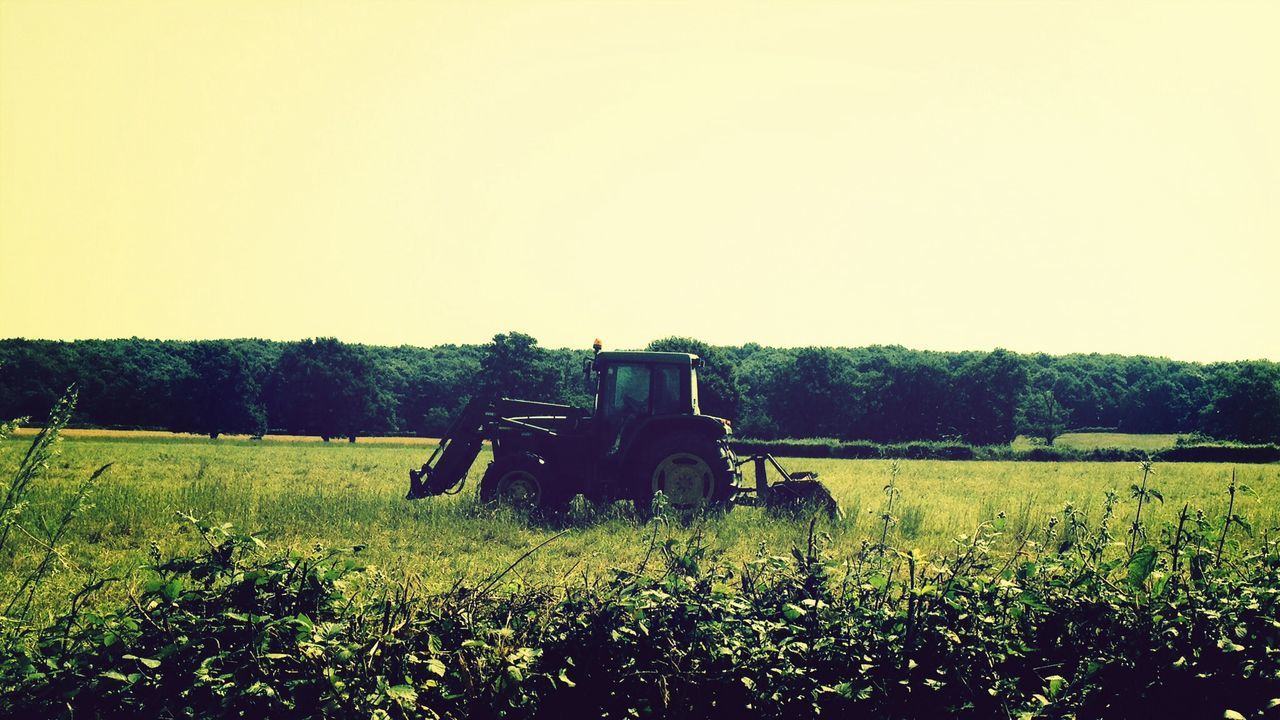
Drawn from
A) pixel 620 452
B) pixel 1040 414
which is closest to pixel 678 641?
pixel 620 452

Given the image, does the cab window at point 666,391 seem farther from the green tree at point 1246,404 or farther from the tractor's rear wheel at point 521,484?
the green tree at point 1246,404

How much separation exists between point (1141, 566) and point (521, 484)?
10436 mm

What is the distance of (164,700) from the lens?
282cm

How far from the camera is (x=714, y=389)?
192 feet

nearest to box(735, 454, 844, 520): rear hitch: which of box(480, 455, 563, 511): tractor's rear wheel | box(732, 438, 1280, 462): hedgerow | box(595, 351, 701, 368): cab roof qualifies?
box(595, 351, 701, 368): cab roof

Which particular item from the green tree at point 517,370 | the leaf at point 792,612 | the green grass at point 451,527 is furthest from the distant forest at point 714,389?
the leaf at point 792,612

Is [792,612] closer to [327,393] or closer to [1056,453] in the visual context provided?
[1056,453]

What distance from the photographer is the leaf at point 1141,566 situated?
11.0 feet

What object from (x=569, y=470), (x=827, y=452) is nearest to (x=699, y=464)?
(x=569, y=470)

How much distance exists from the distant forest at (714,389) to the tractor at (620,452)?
36659 millimetres

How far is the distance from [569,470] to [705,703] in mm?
10511

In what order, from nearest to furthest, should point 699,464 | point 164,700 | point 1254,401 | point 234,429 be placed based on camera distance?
1. point 164,700
2. point 699,464
3. point 1254,401
4. point 234,429

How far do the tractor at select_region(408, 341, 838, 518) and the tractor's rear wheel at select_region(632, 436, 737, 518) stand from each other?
0.01 metres

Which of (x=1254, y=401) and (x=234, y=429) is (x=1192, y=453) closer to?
(x=1254, y=401)
